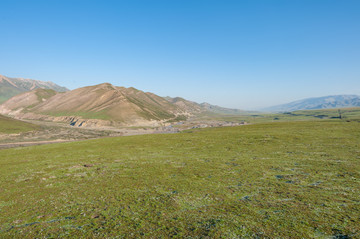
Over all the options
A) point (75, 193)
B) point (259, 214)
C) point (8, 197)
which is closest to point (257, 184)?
point (259, 214)

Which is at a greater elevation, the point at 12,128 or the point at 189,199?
the point at 12,128

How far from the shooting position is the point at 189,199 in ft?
41.7

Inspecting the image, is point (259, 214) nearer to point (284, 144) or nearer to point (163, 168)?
point (163, 168)

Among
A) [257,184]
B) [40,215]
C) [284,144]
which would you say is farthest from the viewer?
[284,144]

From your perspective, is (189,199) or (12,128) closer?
(189,199)

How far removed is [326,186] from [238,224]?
29.9 feet

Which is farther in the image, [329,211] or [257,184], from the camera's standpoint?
[257,184]

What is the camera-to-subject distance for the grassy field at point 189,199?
9336 mm

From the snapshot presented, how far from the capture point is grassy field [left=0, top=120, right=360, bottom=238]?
368 inches

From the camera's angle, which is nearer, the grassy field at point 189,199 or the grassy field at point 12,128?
the grassy field at point 189,199

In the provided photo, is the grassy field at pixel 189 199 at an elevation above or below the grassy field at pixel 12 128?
below

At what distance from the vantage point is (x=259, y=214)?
1046 centimetres

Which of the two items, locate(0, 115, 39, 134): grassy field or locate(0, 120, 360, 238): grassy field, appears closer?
locate(0, 120, 360, 238): grassy field

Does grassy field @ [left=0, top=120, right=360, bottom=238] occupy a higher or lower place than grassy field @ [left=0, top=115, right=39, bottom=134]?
lower
